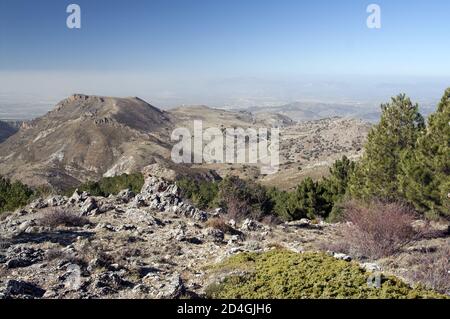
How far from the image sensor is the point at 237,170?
14725cm

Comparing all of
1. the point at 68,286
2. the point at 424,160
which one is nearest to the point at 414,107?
the point at 424,160

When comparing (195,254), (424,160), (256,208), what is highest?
(424,160)

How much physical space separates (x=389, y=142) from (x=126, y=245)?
2136cm

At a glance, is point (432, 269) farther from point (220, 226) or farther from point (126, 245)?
point (126, 245)

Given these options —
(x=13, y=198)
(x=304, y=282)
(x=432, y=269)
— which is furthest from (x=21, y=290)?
(x=13, y=198)

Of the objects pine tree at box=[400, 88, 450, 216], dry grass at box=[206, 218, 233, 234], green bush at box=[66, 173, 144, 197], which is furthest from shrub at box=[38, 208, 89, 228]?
green bush at box=[66, 173, 144, 197]

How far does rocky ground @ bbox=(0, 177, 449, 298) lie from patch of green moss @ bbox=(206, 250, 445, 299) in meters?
1.07

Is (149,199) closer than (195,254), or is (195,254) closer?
(195,254)

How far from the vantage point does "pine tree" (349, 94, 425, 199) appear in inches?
1148

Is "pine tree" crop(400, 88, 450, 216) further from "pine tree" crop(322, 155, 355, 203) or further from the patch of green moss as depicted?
the patch of green moss

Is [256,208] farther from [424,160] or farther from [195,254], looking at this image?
[195,254]

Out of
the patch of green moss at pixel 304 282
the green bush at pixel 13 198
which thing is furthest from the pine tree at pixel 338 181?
the green bush at pixel 13 198
